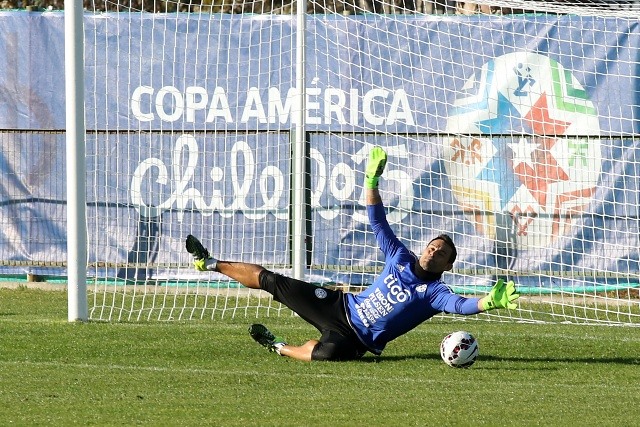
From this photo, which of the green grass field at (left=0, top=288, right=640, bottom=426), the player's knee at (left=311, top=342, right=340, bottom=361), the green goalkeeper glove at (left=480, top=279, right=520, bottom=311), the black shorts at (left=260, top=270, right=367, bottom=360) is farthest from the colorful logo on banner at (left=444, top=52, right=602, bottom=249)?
the green goalkeeper glove at (left=480, top=279, right=520, bottom=311)

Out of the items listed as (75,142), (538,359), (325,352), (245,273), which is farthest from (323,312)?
(75,142)

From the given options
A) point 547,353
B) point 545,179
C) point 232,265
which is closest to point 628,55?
point 545,179

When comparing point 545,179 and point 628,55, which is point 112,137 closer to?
point 545,179

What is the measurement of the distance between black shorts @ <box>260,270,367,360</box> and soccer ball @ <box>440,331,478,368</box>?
0.81 m

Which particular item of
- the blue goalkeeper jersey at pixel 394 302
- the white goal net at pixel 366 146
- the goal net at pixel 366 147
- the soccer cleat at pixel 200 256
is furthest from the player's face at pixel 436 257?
the white goal net at pixel 366 146

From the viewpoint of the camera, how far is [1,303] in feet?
52.1

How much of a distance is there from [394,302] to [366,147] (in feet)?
21.0

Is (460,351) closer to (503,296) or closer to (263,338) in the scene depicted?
(503,296)

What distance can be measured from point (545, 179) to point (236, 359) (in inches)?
289

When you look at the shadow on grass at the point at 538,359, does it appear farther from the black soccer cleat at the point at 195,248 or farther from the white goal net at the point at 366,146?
the white goal net at the point at 366,146

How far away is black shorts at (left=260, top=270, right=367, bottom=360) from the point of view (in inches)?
437

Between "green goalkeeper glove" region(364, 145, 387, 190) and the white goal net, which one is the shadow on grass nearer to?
"green goalkeeper glove" region(364, 145, 387, 190)

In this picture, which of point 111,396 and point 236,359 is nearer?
point 111,396

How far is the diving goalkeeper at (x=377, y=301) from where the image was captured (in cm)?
1075
